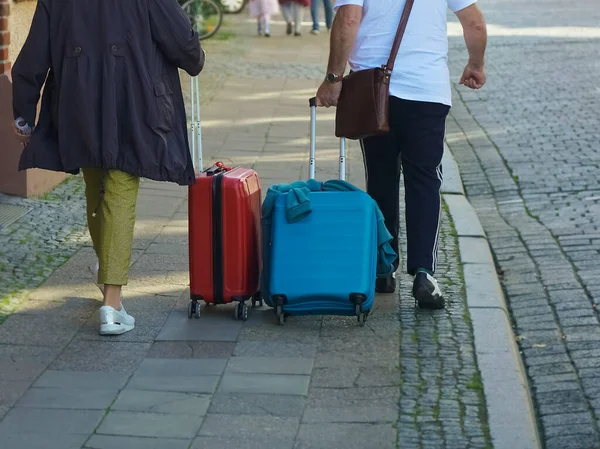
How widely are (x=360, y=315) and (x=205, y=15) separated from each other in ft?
47.2

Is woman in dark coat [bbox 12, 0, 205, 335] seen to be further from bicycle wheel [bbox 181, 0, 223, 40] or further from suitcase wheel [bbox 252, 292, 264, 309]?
bicycle wheel [bbox 181, 0, 223, 40]

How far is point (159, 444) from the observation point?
13.1 feet

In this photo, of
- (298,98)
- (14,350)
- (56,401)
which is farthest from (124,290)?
(298,98)

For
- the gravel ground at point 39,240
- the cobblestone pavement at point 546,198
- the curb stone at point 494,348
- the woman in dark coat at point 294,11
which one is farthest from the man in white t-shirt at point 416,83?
the woman in dark coat at point 294,11

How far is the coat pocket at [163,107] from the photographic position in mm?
5055

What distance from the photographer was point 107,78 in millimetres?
4957

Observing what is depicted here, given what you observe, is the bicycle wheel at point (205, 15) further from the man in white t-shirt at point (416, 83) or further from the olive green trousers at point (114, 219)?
the olive green trousers at point (114, 219)

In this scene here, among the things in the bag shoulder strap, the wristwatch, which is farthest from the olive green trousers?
the bag shoulder strap

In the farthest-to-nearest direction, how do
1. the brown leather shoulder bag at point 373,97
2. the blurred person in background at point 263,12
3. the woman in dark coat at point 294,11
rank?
1. the woman in dark coat at point 294,11
2. the blurred person in background at point 263,12
3. the brown leather shoulder bag at point 373,97

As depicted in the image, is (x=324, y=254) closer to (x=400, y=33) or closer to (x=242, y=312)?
(x=242, y=312)

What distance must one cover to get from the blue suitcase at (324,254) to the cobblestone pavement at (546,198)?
83 cm

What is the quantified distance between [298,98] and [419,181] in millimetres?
7023

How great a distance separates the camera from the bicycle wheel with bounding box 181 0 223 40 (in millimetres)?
18703

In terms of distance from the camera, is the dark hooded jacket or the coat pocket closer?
the dark hooded jacket
